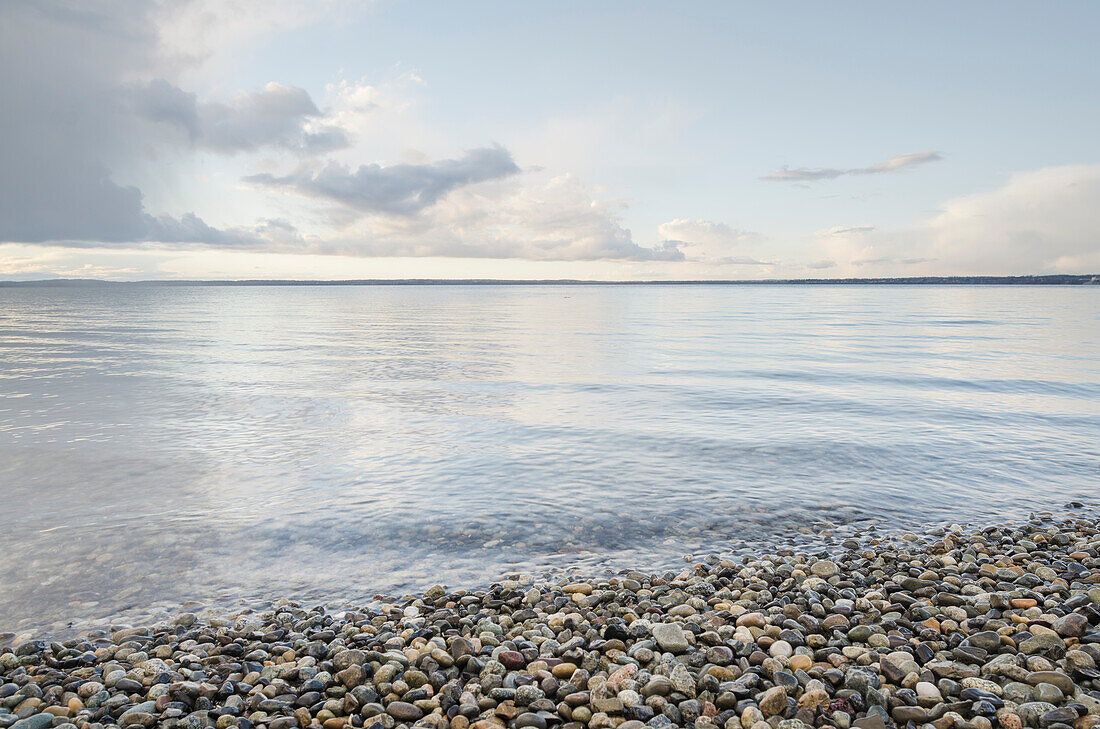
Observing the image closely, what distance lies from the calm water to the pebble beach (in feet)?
3.66

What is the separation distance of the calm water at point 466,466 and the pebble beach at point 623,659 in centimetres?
111

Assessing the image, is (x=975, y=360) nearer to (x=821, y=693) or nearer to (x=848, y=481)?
(x=848, y=481)

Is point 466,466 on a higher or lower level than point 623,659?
lower

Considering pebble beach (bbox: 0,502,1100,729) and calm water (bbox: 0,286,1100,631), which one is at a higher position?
pebble beach (bbox: 0,502,1100,729)

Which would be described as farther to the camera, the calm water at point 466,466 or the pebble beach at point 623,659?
the calm water at point 466,466

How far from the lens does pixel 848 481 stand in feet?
37.9

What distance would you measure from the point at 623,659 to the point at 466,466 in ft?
24.6

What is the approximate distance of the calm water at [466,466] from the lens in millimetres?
8180

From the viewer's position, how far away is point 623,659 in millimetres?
5230

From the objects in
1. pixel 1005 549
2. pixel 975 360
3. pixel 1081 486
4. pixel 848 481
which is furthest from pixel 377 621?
pixel 975 360

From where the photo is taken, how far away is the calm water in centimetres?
818

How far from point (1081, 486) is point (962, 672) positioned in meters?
8.78

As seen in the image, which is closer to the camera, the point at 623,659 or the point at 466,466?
the point at 623,659

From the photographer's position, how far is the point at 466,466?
12398 millimetres
